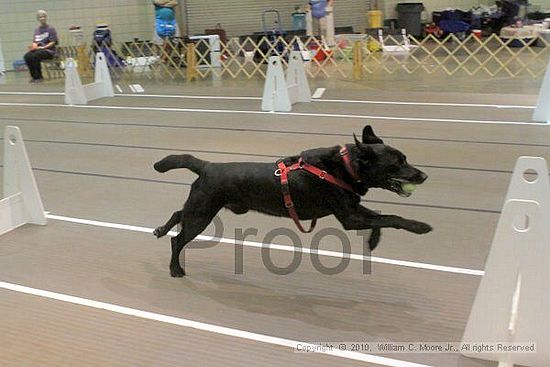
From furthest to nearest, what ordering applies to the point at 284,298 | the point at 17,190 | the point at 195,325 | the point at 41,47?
the point at 41,47 → the point at 17,190 → the point at 284,298 → the point at 195,325

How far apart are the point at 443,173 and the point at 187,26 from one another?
475 inches

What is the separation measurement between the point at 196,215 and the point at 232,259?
49 cm

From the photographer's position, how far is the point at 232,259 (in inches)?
126

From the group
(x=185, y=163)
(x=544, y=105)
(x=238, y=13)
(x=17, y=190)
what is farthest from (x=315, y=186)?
(x=238, y=13)

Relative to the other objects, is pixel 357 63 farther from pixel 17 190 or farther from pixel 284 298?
pixel 284 298

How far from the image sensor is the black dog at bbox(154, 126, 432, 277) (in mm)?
2453

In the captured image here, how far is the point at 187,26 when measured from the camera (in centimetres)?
1531

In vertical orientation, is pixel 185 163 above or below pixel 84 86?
above

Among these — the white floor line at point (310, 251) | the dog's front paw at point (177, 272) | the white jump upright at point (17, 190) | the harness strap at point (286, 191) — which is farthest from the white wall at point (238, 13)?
the harness strap at point (286, 191)

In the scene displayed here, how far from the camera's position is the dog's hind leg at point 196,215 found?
2795 mm

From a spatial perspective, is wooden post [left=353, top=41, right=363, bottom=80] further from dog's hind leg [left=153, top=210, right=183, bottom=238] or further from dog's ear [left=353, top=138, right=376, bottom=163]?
dog's ear [left=353, top=138, right=376, bottom=163]

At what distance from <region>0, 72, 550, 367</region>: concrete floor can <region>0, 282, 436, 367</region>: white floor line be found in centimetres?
3

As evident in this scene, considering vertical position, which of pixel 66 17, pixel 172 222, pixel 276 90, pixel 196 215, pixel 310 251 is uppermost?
pixel 66 17

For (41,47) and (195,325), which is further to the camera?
(41,47)
